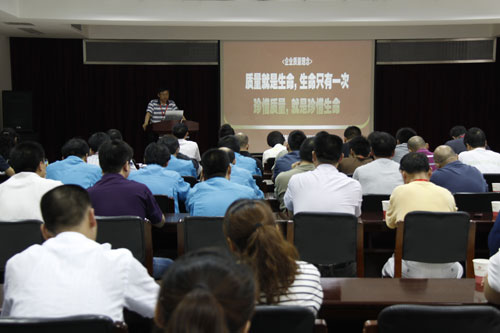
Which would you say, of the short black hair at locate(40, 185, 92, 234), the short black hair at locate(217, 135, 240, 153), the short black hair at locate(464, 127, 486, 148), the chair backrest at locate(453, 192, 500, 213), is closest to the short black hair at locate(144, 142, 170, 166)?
the short black hair at locate(217, 135, 240, 153)

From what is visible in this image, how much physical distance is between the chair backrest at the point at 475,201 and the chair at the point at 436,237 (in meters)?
0.83

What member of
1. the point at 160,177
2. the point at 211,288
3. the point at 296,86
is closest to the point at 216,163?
the point at 160,177

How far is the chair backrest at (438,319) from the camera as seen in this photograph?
156cm

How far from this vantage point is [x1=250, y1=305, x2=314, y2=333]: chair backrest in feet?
5.09

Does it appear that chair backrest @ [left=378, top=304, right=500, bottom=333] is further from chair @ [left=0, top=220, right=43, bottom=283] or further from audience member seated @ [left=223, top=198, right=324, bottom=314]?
chair @ [left=0, top=220, right=43, bottom=283]

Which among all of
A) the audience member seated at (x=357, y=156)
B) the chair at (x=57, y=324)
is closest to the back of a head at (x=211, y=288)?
the chair at (x=57, y=324)

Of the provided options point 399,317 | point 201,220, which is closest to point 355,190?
point 201,220

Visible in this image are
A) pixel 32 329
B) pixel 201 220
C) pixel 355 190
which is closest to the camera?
pixel 32 329

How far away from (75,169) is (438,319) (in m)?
3.57

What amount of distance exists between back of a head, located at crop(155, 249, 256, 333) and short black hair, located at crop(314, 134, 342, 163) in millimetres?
2503

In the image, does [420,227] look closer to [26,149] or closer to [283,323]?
[283,323]

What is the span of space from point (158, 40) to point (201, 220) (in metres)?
7.50

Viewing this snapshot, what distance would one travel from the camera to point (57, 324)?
1.45 metres

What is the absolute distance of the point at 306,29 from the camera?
9789 millimetres
